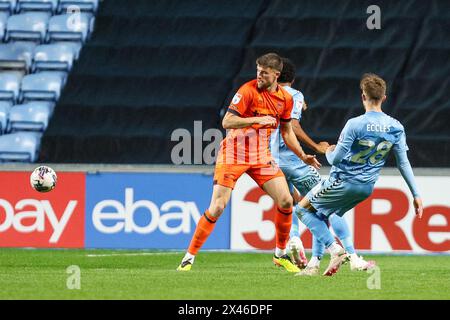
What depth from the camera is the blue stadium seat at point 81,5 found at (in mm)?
20156

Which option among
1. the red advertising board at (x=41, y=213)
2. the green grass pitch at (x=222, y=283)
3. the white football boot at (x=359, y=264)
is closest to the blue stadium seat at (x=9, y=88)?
the red advertising board at (x=41, y=213)

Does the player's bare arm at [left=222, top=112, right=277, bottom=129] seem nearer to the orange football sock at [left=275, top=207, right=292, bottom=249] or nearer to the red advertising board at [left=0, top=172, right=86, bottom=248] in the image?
the orange football sock at [left=275, top=207, right=292, bottom=249]

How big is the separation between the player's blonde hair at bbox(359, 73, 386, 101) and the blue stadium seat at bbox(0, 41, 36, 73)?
9.80m

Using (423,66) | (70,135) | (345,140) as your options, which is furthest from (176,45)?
(345,140)

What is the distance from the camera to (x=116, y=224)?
15.3 metres

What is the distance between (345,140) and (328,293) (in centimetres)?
186

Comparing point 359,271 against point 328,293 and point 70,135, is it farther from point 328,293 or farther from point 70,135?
point 70,135

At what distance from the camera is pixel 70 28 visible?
19812mm

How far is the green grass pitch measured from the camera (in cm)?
859

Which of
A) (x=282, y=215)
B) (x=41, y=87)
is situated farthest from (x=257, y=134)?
(x=41, y=87)

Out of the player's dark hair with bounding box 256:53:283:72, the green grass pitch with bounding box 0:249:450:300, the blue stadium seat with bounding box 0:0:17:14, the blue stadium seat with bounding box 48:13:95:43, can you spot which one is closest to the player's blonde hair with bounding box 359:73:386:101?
the player's dark hair with bounding box 256:53:283:72

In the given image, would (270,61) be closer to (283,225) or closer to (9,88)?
(283,225)

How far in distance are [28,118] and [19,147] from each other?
29.2 inches

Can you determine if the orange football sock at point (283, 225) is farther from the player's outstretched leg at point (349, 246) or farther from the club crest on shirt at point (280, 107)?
the club crest on shirt at point (280, 107)
